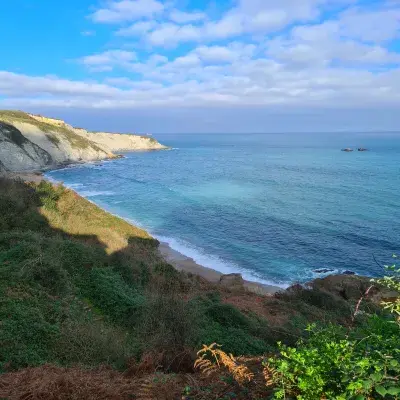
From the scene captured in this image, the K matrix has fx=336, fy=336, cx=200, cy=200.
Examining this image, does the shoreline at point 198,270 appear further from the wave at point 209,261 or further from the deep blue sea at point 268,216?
the deep blue sea at point 268,216

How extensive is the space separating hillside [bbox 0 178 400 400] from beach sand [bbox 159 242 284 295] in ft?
9.64

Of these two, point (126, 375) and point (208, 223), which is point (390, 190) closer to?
point (208, 223)

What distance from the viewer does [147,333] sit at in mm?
9500

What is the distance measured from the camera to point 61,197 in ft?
94.1

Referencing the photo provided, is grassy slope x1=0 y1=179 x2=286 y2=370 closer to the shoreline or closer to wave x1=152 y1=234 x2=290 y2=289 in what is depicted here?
the shoreline

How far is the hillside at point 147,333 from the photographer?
3.67 metres

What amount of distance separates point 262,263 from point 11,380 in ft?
89.0

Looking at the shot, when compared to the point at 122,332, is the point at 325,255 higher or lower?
lower

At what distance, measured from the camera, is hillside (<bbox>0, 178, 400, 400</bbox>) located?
145 inches

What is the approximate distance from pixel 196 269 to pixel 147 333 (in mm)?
19265

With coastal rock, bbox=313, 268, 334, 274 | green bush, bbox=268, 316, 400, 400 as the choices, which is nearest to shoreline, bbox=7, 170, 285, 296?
coastal rock, bbox=313, 268, 334, 274

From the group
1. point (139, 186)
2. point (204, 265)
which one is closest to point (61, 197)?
point (204, 265)

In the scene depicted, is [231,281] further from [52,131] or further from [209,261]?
[52,131]

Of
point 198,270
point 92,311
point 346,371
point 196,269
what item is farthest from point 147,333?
point 196,269
